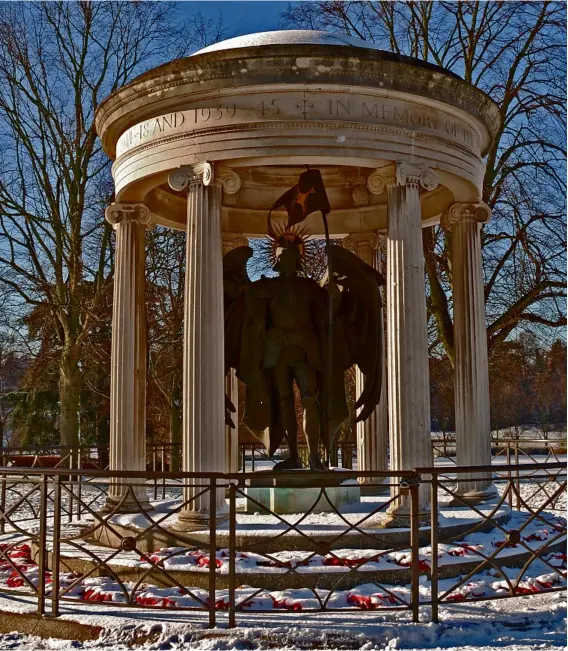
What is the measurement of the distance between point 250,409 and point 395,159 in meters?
3.56

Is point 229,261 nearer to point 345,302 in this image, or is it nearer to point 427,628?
point 345,302

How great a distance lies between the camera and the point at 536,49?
17062 millimetres

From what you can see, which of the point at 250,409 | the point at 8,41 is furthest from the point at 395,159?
the point at 8,41

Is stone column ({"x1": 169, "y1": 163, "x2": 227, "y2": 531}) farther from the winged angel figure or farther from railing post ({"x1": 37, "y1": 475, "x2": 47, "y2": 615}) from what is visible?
railing post ({"x1": 37, "y1": 475, "x2": 47, "y2": 615})

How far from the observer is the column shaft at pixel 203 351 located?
8055 millimetres

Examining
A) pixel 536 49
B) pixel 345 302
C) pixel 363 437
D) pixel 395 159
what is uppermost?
pixel 536 49

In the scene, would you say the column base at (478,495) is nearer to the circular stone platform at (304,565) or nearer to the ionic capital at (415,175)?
the circular stone platform at (304,565)

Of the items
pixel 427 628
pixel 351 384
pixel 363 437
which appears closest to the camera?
pixel 427 628

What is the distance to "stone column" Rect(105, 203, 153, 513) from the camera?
963 cm

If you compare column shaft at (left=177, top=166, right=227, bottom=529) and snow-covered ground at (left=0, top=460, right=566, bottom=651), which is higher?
column shaft at (left=177, top=166, right=227, bottom=529)

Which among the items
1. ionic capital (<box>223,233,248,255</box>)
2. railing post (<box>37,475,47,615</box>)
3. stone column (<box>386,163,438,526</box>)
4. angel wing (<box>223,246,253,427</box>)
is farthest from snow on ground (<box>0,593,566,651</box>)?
ionic capital (<box>223,233,248,255</box>)

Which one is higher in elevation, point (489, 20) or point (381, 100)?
point (489, 20)

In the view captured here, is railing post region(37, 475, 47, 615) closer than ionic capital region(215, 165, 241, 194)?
Yes

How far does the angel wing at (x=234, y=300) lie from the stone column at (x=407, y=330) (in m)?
1.95
